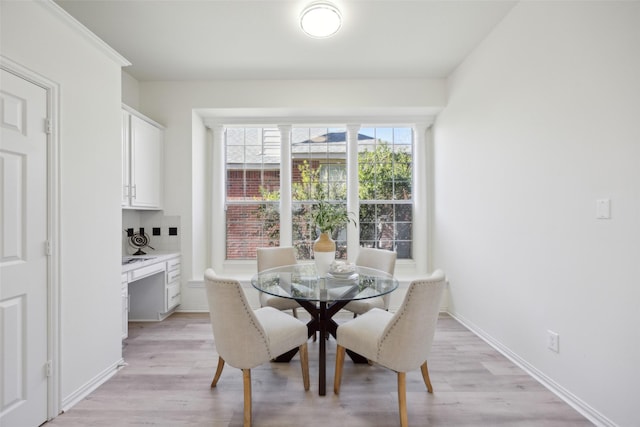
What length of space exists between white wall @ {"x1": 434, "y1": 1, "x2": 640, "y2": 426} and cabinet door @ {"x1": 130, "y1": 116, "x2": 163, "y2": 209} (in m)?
3.45

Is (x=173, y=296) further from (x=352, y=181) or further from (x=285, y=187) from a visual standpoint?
(x=352, y=181)

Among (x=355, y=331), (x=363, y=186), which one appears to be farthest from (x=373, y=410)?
(x=363, y=186)

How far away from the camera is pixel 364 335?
5.98 feet

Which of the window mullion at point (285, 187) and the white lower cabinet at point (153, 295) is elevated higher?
the window mullion at point (285, 187)

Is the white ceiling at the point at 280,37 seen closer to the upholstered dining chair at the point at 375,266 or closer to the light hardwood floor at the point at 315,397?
the upholstered dining chair at the point at 375,266

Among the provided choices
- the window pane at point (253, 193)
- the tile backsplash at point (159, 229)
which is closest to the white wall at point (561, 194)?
the window pane at point (253, 193)

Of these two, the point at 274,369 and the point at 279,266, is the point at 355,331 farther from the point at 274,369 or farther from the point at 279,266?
the point at 279,266

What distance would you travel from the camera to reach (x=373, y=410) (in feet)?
5.83

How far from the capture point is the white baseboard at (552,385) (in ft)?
5.46

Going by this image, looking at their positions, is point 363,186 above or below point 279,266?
above

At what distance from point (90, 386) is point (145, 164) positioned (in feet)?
6.95

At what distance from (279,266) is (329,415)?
153 cm

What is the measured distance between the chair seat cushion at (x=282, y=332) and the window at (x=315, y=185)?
1.95 metres

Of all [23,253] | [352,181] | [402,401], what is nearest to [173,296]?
[23,253]
